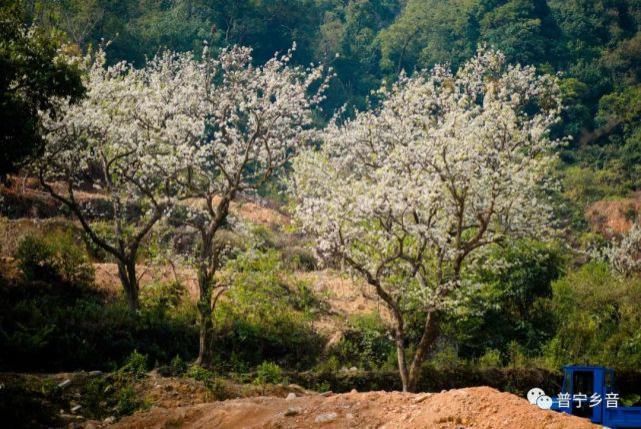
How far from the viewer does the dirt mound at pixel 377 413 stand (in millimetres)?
10391

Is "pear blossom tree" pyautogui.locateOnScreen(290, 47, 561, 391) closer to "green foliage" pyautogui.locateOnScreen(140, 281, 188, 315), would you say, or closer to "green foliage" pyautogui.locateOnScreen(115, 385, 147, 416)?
"green foliage" pyautogui.locateOnScreen(115, 385, 147, 416)

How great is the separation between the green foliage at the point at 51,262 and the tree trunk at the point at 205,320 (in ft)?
16.5

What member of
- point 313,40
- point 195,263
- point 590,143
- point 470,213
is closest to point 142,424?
point 195,263

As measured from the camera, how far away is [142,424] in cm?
1359

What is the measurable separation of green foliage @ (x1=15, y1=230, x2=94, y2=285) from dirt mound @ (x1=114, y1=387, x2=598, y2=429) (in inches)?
437

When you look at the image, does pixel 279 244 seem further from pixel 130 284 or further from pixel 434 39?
pixel 434 39

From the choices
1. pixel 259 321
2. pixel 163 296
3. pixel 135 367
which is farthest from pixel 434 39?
pixel 135 367

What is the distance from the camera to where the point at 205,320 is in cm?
2077

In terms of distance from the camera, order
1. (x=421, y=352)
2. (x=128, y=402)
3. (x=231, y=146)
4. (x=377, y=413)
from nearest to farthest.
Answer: (x=377, y=413) < (x=128, y=402) < (x=421, y=352) < (x=231, y=146)

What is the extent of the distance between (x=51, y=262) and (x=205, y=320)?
6076mm

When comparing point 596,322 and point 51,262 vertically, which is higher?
point 51,262

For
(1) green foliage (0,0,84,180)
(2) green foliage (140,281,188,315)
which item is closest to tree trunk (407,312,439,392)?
(2) green foliage (140,281,188,315)

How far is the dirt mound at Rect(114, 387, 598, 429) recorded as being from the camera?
10.4m

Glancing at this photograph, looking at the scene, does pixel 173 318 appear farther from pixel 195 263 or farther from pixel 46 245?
pixel 46 245
